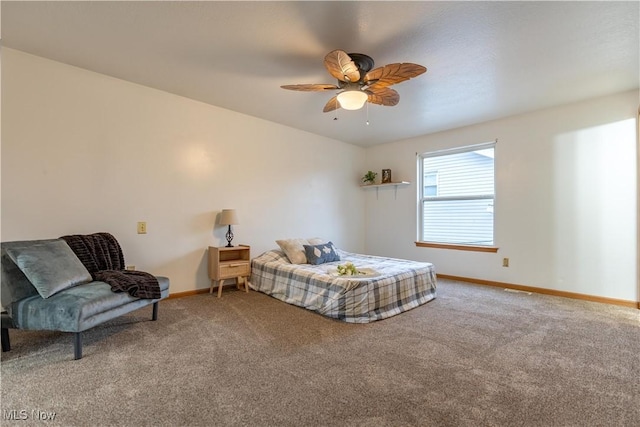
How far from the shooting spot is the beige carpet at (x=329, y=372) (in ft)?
4.97

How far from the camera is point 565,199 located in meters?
3.78

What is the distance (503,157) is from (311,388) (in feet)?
13.5

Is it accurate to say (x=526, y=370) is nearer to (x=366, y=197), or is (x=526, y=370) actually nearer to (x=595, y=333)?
(x=595, y=333)

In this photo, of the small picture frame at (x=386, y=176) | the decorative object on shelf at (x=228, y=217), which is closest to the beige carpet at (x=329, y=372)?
the decorative object on shelf at (x=228, y=217)

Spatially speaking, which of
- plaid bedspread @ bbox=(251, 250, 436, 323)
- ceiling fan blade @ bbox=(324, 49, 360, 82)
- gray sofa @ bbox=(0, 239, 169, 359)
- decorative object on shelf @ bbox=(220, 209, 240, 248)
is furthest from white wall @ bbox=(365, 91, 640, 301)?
gray sofa @ bbox=(0, 239, 169, 359)

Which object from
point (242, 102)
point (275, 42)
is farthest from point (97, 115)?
point (275, 42)

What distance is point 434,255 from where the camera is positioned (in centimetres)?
496

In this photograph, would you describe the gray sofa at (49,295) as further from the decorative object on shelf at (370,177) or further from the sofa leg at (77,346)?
the decorative object on shelf at (370,177)

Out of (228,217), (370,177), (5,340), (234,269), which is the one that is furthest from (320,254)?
(5,340)

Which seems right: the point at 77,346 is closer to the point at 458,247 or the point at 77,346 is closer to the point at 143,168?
the point at 143,168

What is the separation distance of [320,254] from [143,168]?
2337mm

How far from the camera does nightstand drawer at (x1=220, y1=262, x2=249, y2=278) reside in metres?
3.67

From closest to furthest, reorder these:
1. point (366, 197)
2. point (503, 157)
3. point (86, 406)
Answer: point (86, 406) < point (503, 157) < point (366, 197)

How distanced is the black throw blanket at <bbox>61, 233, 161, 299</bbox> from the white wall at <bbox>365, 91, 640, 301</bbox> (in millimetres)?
4202
